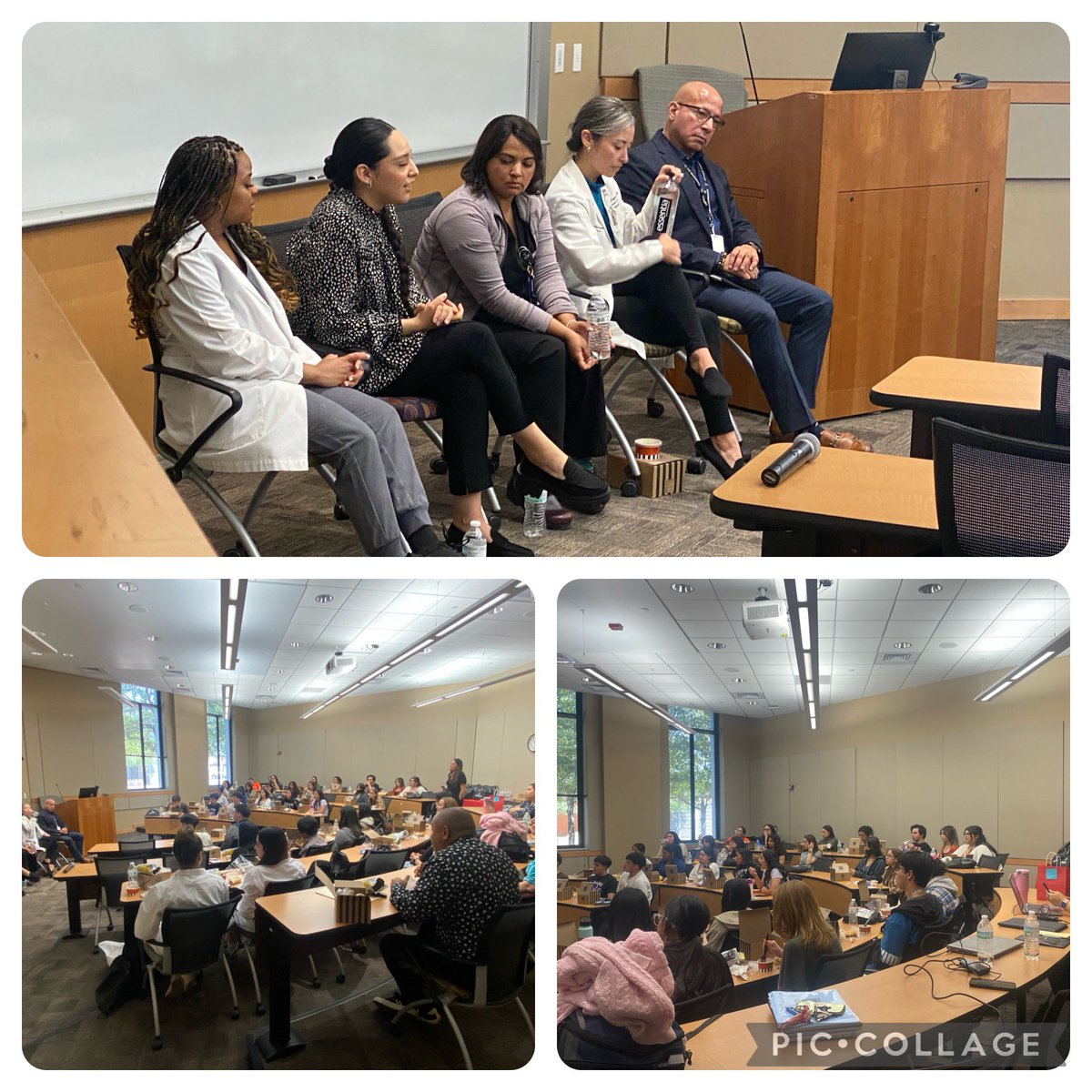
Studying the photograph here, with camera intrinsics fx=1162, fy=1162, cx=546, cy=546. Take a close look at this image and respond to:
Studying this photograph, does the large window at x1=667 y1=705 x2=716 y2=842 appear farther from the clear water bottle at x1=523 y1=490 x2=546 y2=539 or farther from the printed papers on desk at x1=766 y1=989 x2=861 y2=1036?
the clear water bottle at x1=523 y1=490 x2=546 y2=539

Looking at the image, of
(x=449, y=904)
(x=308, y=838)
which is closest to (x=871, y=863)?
(x=449, y=904)

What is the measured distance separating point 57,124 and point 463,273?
123cm

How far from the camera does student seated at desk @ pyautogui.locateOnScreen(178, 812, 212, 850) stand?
7.48ft

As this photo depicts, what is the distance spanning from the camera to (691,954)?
2.23 meters

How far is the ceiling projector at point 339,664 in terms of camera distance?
232 cm

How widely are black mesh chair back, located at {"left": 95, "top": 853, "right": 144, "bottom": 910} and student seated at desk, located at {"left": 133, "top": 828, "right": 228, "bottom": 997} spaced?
0.06 m

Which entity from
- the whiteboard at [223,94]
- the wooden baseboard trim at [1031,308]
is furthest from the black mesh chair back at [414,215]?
the wooden baseboard trim at [1031,308]

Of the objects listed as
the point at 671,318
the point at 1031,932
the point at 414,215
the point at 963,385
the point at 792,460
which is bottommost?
the point at 1031,932

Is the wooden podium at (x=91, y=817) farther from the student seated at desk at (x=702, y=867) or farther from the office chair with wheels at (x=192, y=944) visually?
the student seated at desk at (x=702, y=867)

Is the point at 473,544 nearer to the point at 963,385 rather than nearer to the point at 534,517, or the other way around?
the point at 534,517

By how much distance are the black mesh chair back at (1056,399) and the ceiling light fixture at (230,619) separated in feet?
6.17

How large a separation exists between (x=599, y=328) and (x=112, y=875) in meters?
2.30
